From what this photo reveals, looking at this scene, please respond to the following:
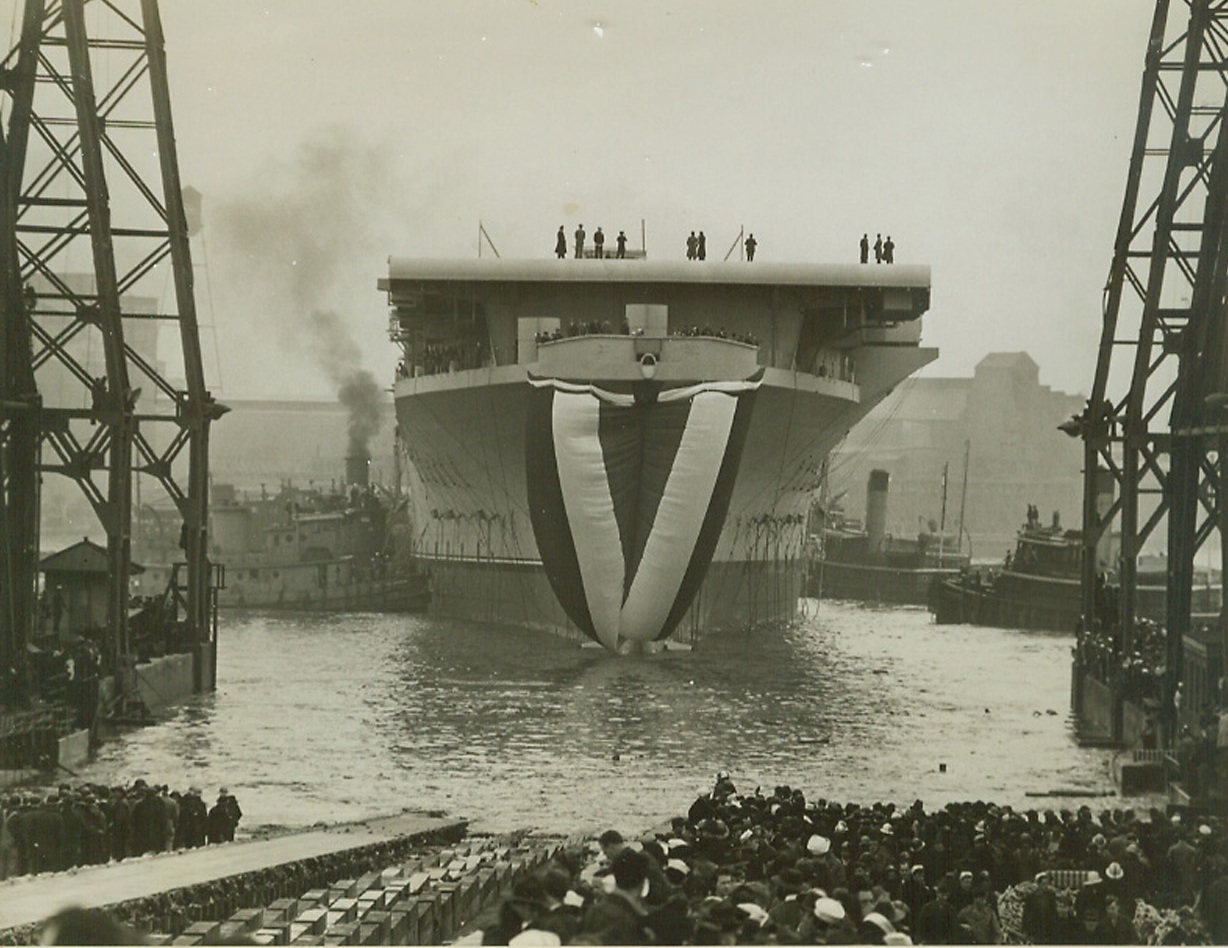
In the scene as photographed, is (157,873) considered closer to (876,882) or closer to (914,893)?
(876,882)

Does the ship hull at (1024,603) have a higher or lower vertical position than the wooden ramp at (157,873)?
higher

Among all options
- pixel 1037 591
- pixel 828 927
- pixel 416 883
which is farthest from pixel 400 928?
pixel 1037 591

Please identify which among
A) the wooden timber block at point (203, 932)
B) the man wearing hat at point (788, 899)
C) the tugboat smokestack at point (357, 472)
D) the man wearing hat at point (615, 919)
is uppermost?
the tugboat smokestack at point (357, 472)

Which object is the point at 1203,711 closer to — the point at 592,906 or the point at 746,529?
the point at 592,906

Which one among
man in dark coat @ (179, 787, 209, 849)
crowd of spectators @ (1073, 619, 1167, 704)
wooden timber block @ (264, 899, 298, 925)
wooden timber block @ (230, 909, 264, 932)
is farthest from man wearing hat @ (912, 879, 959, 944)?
crowd of spectators @ (1073, 619, 1167, 704)

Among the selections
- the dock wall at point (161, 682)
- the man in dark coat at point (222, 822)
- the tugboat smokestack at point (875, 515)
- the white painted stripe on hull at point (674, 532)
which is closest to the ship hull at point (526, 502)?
the white painted stripe on hull at point (674, 532)

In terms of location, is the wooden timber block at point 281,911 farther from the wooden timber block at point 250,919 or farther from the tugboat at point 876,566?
the tugboat at point 876,566

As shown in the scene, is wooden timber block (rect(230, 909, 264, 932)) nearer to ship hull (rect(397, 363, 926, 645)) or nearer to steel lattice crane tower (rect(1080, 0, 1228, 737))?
steel lattice crane tower (rect(1080, 0, 1228, 737))

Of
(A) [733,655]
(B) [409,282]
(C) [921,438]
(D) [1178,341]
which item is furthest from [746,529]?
(C) [921,438]
